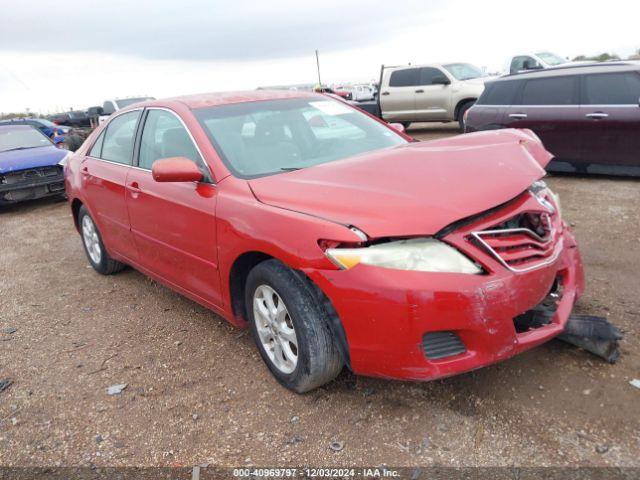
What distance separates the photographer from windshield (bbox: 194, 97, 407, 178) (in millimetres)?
3223

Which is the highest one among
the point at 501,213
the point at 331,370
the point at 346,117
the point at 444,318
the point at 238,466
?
the point at 346,117

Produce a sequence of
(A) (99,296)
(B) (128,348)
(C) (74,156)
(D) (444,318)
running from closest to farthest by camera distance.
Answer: (D) (444,318), (B) (128,348), (A) (99,296), (C) (74,156)

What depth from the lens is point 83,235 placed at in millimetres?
5391

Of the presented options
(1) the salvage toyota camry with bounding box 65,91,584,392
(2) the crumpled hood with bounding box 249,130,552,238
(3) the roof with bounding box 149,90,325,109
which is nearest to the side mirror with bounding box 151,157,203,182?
(1) the salvage toyota camry with bounding box 65,91,584,392

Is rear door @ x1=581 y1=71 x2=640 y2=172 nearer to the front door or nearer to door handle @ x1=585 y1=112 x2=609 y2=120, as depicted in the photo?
door handle @ x1=585 y1=112 x2=609 y2=120

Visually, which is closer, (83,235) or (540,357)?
(540,357)

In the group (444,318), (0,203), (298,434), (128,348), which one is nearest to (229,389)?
Result: (298,434)

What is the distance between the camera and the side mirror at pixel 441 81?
13.2m

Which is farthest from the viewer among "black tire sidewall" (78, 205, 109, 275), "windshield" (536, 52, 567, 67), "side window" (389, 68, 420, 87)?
"windshield" (536, 52, 567, 67)

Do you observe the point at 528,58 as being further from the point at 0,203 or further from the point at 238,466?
the point at 238,466

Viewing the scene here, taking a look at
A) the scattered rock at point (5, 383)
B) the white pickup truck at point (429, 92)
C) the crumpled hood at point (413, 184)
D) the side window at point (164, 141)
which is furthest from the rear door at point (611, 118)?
the scattered rock at point (5, 383)

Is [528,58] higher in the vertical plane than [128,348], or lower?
higher

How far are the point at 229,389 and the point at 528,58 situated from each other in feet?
48.0

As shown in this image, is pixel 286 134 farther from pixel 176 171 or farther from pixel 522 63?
pixel 522 63
